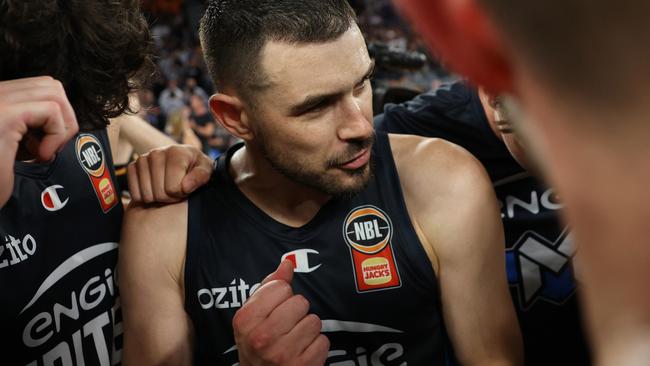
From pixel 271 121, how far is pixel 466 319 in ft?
2.31

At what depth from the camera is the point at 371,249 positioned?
1699 mm

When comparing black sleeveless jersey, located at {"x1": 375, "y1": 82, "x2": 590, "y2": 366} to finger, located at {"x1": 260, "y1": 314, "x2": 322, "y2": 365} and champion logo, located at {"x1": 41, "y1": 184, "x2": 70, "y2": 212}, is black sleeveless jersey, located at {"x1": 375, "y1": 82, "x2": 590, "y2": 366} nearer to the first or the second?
finger, located at {"x1": 260, "y1": 314, "x2": 322, "y2": 365}

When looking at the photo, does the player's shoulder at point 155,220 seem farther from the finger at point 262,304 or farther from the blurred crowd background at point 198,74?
the finger at point 262,304

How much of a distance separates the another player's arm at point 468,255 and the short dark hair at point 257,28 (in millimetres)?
464

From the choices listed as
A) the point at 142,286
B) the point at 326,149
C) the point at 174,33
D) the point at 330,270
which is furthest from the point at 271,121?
the point at 174,33

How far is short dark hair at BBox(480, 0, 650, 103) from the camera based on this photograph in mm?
336

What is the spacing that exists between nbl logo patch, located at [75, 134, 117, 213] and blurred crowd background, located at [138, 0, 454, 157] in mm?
225

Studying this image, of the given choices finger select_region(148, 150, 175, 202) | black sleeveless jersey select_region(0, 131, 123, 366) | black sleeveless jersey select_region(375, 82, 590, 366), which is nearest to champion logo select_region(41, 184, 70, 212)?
black sleeveless jersey select_region(0, 131, 123, 366)

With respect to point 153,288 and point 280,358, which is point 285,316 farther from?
point 153,288

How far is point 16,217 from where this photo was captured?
153cm

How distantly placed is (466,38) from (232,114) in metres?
1.43

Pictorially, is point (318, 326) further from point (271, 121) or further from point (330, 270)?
point (271, 121)

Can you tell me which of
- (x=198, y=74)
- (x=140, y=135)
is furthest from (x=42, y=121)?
(x=198, y=74)

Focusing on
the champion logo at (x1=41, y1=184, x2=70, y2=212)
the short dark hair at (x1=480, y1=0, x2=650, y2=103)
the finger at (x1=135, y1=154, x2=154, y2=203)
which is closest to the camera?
the short dark hair at (x1=480, y1=0, x2=650, y2=103)
